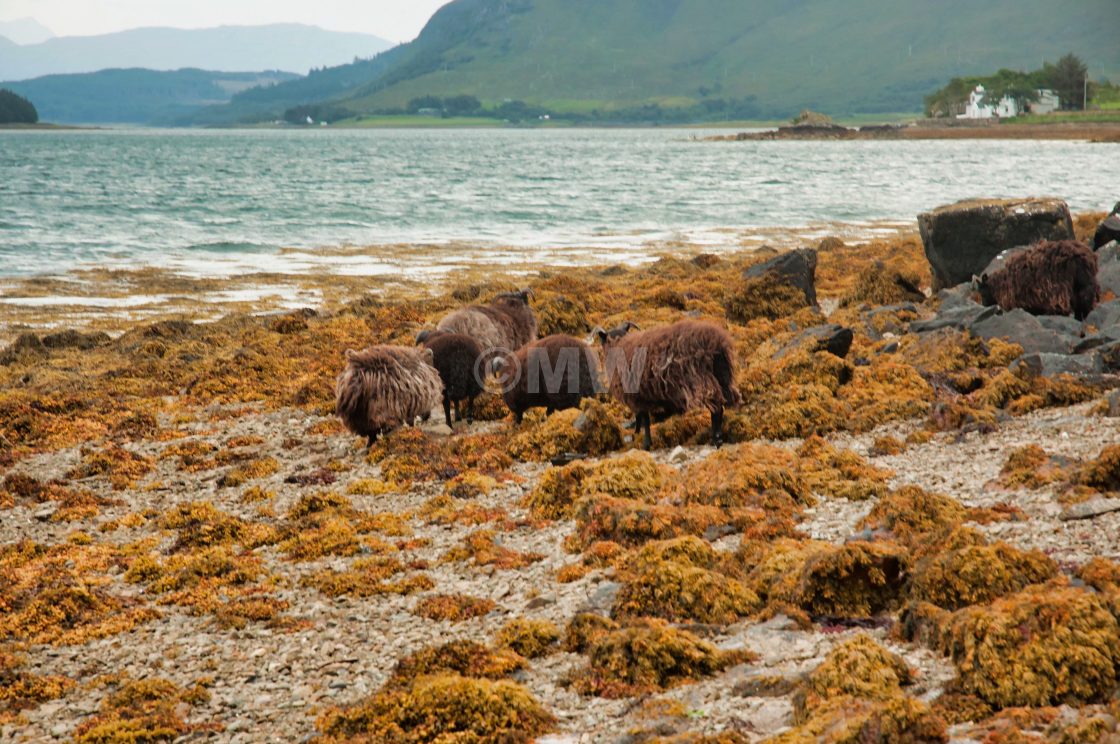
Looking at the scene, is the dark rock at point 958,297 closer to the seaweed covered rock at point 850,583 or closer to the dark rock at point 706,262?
the dark rock at point 706,262

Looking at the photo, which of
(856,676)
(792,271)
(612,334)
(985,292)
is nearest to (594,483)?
(612,334)

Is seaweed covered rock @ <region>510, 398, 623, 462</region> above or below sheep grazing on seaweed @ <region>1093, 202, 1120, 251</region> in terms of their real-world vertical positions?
below

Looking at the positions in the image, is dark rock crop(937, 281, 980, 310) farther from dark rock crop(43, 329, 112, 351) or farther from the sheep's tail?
dark rock crop(43, 329, 112, 351)

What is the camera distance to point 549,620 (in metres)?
7.91

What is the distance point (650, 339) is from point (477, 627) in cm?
570

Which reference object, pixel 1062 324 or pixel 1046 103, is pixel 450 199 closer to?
pixel 1062 324

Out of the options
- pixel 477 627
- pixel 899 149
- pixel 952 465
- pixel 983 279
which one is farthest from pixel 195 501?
Result: pixel 899 149

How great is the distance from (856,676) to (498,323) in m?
12.5

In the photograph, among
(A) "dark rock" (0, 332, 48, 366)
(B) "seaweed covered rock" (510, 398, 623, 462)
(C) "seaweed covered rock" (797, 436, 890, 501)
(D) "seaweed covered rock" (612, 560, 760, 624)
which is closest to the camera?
(D) "seaweed covered rock" (612, 560, 760, 624)

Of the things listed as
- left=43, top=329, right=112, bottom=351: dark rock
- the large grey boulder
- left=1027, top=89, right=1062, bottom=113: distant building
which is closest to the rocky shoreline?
left=43, top=329, right=112, bottom=351: dark rock

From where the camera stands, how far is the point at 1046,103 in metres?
189

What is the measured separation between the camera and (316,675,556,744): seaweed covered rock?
6074mm

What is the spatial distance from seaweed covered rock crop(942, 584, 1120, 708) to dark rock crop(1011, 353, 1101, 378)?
27.1 feet

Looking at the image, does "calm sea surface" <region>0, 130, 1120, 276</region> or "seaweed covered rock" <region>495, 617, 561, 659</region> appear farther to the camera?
"calm sea surface" <region>0, 130, 1120, 276</region>
